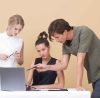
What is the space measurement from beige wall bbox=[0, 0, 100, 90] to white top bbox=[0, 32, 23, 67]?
0.45 metres

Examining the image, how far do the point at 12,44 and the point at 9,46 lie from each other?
3 cm

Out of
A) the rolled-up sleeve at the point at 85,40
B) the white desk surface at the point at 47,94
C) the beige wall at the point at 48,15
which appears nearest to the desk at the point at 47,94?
the white desk surface at the point at 47,94

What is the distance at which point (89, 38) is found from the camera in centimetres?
206

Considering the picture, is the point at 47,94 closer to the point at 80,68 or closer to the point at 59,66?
the point at 80,68

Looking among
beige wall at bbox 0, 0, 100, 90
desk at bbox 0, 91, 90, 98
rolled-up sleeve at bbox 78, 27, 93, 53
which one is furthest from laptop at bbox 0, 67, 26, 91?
beige wall at bbox 0, 0, 100, 90

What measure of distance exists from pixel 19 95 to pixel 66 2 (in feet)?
4.78

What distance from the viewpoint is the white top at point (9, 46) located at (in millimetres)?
2556

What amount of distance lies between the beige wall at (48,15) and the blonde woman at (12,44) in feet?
1.48

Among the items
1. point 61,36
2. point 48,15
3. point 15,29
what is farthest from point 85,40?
point 48,15

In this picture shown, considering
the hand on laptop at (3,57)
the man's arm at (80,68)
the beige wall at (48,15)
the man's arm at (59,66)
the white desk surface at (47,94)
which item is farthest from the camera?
the beige wall at (48,15)

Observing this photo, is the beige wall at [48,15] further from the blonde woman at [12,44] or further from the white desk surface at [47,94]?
the white desk surface at [47,94]

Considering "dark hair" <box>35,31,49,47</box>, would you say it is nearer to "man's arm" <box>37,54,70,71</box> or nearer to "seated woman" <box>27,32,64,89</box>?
"seated woman" <box>27,32,64,89</box>

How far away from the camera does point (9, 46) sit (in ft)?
8.50

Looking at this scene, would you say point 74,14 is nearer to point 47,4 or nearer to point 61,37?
point 47,4
